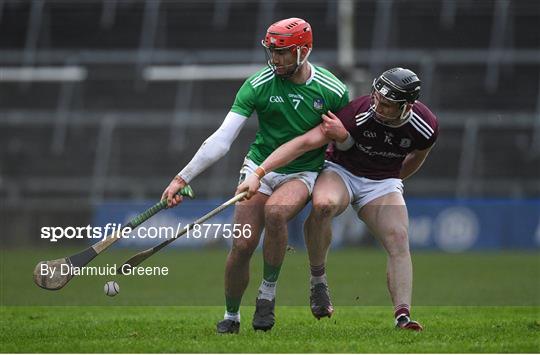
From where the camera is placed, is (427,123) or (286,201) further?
(427,123)

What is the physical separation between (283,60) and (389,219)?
1406 millimetres

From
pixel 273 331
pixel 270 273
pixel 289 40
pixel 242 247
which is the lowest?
pixel 273 331

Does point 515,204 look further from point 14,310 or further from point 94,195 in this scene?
point 14,310

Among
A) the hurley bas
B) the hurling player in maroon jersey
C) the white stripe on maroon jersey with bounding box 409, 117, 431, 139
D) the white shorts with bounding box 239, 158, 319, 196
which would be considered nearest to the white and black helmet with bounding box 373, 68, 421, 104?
the hurling player in maroon jersey

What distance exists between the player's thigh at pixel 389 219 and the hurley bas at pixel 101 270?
1.87 metres

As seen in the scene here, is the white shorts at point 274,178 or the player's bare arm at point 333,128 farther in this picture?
the white shorts at point 274,178

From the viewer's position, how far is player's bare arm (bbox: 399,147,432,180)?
28.4ft

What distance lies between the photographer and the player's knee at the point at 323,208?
8.11 meters

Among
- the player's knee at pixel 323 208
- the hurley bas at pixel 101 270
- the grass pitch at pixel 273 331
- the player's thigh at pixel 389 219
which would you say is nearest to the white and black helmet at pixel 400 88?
the player's thigh at pixel 389 219

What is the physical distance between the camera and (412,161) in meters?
8.76

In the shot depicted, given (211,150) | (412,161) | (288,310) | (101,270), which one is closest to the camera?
(211,150)

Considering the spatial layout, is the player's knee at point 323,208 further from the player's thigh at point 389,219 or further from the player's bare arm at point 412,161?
the player's bare arm at point 412,161

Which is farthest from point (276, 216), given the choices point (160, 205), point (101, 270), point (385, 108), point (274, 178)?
point (101, 270)

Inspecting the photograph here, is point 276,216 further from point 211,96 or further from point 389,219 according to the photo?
point 211,96
